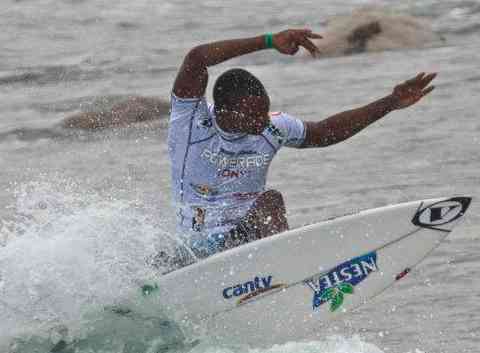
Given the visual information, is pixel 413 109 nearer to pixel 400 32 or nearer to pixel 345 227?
pixel 400 32

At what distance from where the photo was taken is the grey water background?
29.4ft

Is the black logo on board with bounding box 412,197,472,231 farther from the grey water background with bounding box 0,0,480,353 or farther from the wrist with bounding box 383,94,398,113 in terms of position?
the grey water background with bounding box 0,0,480,353

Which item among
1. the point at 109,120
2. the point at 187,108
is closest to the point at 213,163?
the point at 187,108

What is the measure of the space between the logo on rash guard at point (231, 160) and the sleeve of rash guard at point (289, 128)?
0.20 meters

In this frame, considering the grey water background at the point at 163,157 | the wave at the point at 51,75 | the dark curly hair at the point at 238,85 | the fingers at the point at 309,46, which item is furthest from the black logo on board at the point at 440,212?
the wave at the point at 51,75

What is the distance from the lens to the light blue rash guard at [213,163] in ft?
28.6

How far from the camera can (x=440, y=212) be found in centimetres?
880

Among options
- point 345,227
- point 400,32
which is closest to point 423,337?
point 345,227

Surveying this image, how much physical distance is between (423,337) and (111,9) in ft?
56.2

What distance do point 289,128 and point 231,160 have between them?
439mm

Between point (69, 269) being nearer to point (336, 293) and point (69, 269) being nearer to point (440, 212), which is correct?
point (336, 293)

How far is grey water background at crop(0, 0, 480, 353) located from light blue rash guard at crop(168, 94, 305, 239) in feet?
1.02

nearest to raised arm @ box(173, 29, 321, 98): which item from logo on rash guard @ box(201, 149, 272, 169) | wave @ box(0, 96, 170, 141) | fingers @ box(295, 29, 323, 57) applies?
fingers @ box(295, 29, 323, 57)

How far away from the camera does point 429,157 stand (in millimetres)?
16500
